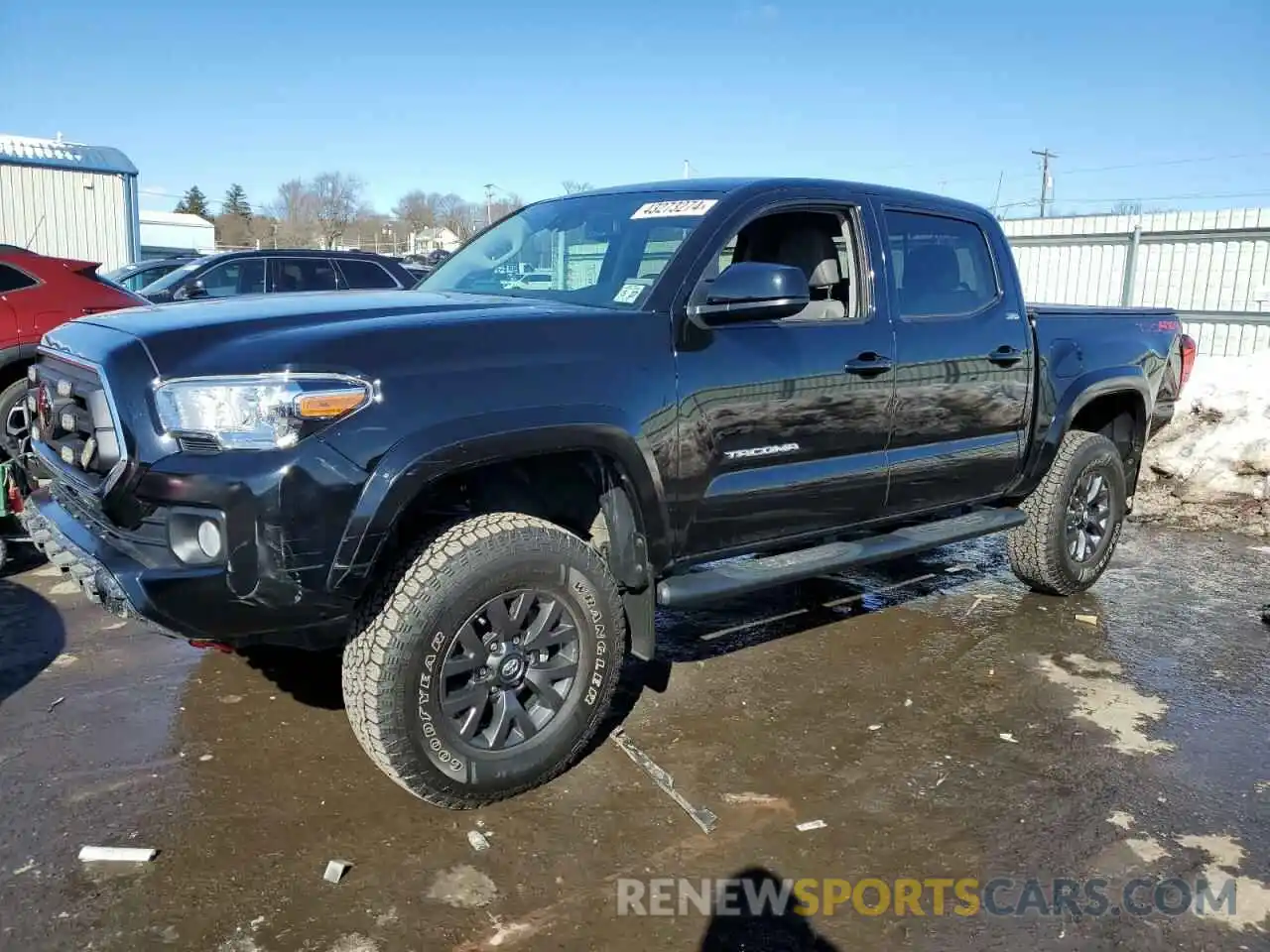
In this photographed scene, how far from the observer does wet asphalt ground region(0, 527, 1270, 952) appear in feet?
8.82

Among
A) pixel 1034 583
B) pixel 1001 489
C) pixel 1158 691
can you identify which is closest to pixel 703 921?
pixel 1158 691

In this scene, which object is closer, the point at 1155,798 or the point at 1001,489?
the point at 1155,798

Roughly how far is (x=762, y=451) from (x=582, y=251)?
1102 millimetres

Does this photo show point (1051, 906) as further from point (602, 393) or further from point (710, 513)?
point (602, 393)

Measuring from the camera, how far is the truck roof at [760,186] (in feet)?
13.2

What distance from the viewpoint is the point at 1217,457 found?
8.11 metres

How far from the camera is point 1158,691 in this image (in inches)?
171

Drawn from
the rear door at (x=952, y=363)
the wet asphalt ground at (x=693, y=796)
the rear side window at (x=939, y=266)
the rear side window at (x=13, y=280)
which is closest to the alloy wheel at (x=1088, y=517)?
the wet asphalt ground at (x=693, y=796)

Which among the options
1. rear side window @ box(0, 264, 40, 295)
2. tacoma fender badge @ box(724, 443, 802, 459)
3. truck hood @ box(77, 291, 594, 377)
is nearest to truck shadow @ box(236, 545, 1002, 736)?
tacoma fender badge @ box(724, 443, 802, 459)

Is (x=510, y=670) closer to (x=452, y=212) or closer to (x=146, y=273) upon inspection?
(x=146, y=273)

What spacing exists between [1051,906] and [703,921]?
990 millimetres

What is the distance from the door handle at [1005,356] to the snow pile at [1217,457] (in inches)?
147

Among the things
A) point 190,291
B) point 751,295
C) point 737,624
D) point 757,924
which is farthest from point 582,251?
point 190,291

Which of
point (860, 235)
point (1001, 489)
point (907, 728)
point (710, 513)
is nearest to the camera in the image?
point (710, 513)
